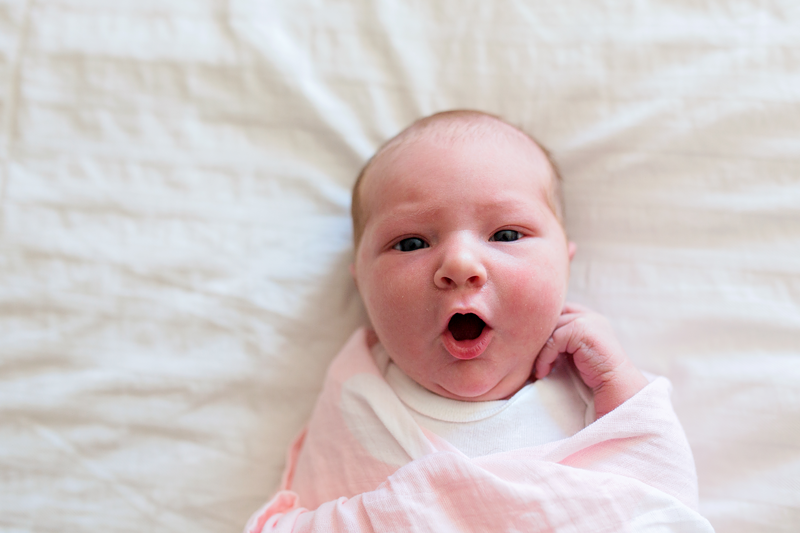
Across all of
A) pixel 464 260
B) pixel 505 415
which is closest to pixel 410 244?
pixel 464 260

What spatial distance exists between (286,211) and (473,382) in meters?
0.49

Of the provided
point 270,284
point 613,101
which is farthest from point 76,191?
point 613,101

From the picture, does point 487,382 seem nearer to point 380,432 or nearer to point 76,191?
point 380,432

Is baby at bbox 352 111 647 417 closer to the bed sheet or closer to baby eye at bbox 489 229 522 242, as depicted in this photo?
baby eye at bbox 489 229 522 242

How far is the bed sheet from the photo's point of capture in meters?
1.03

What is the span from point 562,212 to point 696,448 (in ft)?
1.40

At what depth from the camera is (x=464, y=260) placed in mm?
819

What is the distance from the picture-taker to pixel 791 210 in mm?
1047

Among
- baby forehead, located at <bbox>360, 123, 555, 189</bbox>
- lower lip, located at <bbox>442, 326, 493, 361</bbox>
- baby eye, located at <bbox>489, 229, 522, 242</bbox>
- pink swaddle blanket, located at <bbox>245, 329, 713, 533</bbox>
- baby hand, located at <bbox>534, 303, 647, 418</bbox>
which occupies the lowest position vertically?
pink swaddle blanket, located at <bbox>245, 329, 713, 533</bbox>

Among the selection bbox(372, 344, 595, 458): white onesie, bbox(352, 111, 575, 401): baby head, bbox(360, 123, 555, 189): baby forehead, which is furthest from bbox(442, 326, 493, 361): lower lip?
bbox(360, 123, 555, 189): baby forehead

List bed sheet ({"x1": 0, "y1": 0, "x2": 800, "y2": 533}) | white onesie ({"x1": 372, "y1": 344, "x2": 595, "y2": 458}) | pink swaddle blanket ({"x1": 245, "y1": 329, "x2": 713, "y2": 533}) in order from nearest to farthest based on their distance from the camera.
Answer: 1. pink swaddle blanket ({"x1": 245, "y1": 329, "x2": 713, "y2": 533})
2. white onesie ({"x1": 372, "y1": 344, "x2": 595, "y2": 458})
3. bed sheet ({"x1": 0, "y1": 0, "x2": 800, "y2": 533})

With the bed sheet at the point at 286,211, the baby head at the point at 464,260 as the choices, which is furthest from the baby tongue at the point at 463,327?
the bed sheet at the point at 286,211

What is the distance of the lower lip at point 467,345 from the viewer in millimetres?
853

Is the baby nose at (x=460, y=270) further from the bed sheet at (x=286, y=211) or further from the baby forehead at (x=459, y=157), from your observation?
the bed sheet at (x=286, y=211)
